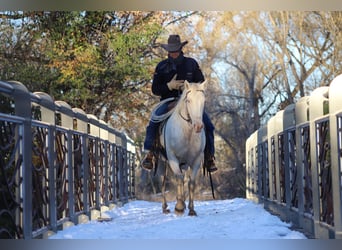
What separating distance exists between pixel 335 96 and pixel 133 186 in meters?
1.87

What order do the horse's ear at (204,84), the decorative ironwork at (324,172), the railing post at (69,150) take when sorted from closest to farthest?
the decorative ironwork at (324,172) < the horse's ear at (204,84) < the railing post at (69,150)

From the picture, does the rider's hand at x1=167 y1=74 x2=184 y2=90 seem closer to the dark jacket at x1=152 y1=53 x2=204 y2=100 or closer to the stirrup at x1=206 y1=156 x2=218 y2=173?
the dark jacket at x1=152 y1=53 x2=204 y2=100

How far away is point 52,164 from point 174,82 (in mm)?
1173

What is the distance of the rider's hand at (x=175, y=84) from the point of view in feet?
17.4

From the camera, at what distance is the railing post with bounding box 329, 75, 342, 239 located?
14.6ft

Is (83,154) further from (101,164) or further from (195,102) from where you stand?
(195,102)

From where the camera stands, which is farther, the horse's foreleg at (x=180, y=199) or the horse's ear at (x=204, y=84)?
the horse's foreleg at (x=180, y=199)

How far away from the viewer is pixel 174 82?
5328 mm

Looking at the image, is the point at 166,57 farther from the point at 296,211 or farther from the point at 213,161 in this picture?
the point at 296,211

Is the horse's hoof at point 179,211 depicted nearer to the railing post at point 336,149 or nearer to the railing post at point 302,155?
the railing post at point 302,155

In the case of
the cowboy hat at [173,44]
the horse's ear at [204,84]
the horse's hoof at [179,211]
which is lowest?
the horse's hoof at [179,211]

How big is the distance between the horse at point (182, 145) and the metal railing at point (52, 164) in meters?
0.31

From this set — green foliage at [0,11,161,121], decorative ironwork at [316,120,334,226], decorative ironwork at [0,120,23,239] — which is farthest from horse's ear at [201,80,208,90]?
decorative ironwork at [0,120,23,239]

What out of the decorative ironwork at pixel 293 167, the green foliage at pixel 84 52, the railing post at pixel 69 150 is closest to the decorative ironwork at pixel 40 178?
the railing post at pixel 69 150
